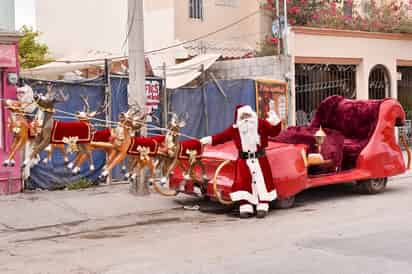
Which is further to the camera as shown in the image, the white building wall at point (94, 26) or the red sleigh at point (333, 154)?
the white building wall at point (94, 26)

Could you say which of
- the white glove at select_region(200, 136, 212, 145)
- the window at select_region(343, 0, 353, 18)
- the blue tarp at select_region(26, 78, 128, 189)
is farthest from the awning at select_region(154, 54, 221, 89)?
the window at select_region(343, 0, 353, 18)

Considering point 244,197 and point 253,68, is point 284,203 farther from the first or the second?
point 253,68

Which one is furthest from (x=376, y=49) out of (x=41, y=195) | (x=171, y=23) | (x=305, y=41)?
(x=41, y=195)

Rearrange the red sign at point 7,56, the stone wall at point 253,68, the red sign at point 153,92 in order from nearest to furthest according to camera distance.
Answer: the red sign at point 7,56, the red sign at point 153,92, the stone wall at point 253,68

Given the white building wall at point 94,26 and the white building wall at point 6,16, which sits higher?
the white building wall at point 94,26

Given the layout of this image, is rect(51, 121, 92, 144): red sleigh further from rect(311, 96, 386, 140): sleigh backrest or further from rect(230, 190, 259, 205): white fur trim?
rect(311, 96, 386, 140): sleigh backrest

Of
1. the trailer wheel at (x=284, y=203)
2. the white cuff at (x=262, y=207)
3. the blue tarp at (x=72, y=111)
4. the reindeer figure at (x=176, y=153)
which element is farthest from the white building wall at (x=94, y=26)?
the white cuff at (x=262, y=207)

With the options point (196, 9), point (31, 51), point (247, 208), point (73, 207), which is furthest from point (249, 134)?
point (31, 51)

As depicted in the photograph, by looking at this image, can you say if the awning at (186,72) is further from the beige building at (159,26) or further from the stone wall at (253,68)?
the beige building at (159,26)

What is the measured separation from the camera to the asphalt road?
7172 millimetres

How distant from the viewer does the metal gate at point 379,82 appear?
65.7ft

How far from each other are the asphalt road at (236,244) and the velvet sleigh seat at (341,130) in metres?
1.08

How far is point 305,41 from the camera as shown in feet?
57.1

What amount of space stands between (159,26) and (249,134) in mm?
10308
